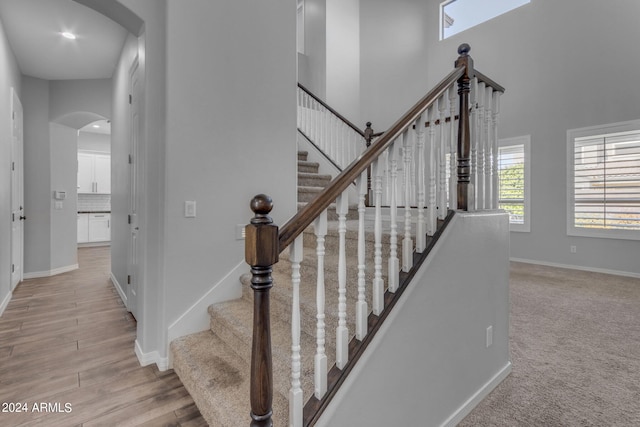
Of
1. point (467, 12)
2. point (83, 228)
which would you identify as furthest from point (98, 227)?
point (467, 12)

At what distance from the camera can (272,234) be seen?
1056 mm

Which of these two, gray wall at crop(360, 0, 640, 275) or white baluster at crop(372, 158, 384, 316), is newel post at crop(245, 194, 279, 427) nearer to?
white baluster at crop(372, 158, 384, 316)

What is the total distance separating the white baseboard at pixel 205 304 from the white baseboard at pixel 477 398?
169 centimetres

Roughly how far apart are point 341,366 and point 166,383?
1.44m

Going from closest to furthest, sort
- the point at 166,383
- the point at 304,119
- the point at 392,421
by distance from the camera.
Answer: the point at 392,421 → the point at 166,383 → the point at 304,119

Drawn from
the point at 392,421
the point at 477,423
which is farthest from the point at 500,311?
the point at 392,421

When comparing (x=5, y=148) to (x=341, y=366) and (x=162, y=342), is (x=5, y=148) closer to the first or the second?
(x=162, y=342)

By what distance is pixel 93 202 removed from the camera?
27.2 feet

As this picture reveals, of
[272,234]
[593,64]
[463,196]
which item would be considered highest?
[593,64]

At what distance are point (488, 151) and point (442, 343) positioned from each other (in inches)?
48.5

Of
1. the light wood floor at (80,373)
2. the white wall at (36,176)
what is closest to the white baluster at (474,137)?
the light wood floor at (80,373)

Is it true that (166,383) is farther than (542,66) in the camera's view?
No

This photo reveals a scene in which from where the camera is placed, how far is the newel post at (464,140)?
1.82m

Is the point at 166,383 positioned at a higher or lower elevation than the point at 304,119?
lower
